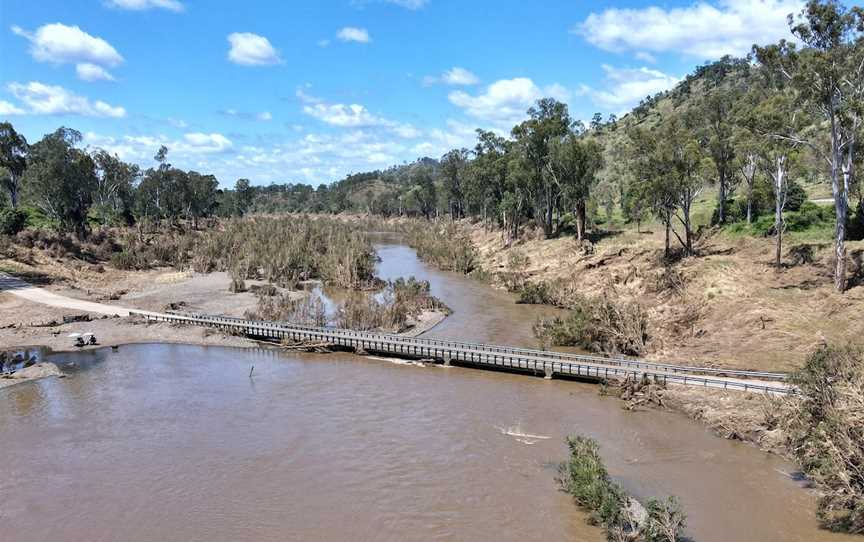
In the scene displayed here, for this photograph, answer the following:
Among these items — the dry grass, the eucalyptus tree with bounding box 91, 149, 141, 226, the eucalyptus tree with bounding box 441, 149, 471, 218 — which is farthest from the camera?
the eucalyptus tree with bounding box 441, 149, 471, 218

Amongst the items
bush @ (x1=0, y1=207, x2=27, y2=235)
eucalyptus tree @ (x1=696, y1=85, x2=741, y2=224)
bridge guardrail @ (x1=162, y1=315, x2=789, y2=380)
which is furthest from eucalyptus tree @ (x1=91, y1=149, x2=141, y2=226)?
eucalyptus tree @ (x1=696, y1=85, x2=741, y2=224)

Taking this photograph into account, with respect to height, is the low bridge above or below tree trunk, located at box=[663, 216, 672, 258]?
below

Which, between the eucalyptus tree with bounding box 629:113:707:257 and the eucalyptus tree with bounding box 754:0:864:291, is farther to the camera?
the eucalyptus tree with bounding box 629:113:707:257

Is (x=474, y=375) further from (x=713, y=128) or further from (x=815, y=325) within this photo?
(x=713, y=128)

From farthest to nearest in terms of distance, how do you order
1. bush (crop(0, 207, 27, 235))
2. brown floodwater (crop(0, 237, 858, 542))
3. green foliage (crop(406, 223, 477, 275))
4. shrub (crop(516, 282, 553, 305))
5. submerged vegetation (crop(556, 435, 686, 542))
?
green foliage (crop(406, 223, 477, 275)) → bush (crop(0, 207, 27, 235)) → shrub (crop(516, 282, 553, 305)) → brown floodwater (crop(0, 237, 858, 542)) → submerged vegetation (crop(556, 435, 686, 542))

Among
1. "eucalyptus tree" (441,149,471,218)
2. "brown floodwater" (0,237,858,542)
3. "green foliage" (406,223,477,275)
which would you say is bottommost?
"brown floodwater" (0,237,858,542)

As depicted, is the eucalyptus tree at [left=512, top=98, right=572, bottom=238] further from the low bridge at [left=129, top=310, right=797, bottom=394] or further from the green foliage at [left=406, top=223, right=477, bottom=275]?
the low bridge at [left=129, top=310, right=797, bottom=394]

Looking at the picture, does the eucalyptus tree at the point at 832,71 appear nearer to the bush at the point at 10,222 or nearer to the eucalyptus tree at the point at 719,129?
the eucalyptus tree at the point at 719,129

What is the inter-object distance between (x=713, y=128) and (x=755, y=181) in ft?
20.8

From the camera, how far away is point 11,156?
255ft

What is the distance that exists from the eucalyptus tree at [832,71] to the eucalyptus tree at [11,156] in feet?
290

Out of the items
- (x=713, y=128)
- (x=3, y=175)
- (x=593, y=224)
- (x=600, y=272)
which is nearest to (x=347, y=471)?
(x=600, y=272)

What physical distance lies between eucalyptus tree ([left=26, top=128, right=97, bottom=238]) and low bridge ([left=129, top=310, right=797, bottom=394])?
37.6m

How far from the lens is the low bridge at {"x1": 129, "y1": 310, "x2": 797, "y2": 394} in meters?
27.2
